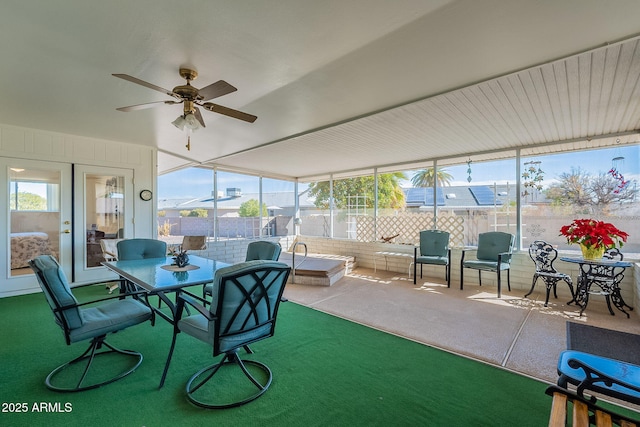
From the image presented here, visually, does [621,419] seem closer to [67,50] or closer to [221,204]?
[67,50]

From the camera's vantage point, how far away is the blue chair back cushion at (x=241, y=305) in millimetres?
1749

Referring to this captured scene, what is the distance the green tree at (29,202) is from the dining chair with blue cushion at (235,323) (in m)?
4.05

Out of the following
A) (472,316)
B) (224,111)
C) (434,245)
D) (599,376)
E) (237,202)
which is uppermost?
(224,111)

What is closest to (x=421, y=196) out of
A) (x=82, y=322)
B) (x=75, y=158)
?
(x=75, y=158)

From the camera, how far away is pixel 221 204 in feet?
23.8

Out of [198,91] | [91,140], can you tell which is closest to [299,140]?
[198,91]

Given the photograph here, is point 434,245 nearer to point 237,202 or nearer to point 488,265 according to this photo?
point 488,265

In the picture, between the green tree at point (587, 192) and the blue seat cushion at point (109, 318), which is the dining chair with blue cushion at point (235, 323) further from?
the green tree at point (587, 192)

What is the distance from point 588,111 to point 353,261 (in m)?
4.73

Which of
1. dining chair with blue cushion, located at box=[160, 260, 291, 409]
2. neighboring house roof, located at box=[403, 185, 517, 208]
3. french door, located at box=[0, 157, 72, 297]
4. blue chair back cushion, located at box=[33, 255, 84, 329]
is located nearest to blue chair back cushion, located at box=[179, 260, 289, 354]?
dining chair with blue cushion, located at box=[160, 260, 291, 409]

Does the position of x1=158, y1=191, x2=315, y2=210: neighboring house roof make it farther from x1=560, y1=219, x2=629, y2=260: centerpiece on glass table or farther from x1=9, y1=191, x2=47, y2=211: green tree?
x1=560, y1=219, x2=629, y2=260: centerpiece on glass table

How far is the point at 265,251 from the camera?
324 cm

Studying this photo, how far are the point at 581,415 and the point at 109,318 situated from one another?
2.83m

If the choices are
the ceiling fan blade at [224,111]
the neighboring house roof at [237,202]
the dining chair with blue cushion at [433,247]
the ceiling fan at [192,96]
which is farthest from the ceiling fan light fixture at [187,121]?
the neighboring house roof at [237,202]
